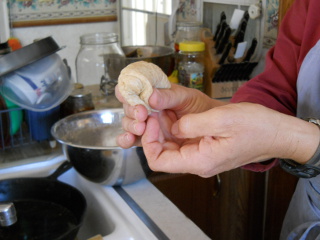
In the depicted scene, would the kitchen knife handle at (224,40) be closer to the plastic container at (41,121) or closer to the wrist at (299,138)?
the plastic container at (41,121)

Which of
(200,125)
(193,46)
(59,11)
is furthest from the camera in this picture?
(59,11)

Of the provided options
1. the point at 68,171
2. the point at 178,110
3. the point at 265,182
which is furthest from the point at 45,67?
the point at 265,182

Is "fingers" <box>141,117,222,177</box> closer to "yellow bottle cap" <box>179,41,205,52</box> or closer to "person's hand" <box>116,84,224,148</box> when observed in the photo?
"person's hand" <box>116,84,224,148</box>

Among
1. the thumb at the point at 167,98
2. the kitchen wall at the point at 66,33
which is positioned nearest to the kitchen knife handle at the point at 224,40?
the thumb at the point at 167,98

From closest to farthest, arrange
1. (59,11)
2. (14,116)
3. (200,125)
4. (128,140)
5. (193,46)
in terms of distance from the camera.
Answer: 1. (200,125)
2. (128,140)
3. (14,116)
4. (193,46)
5. (59,11)

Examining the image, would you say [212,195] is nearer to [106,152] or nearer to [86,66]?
[106,152]

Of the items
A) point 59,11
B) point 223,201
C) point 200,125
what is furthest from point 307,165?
point 59,11

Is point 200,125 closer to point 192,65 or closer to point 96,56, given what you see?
point 192,65
